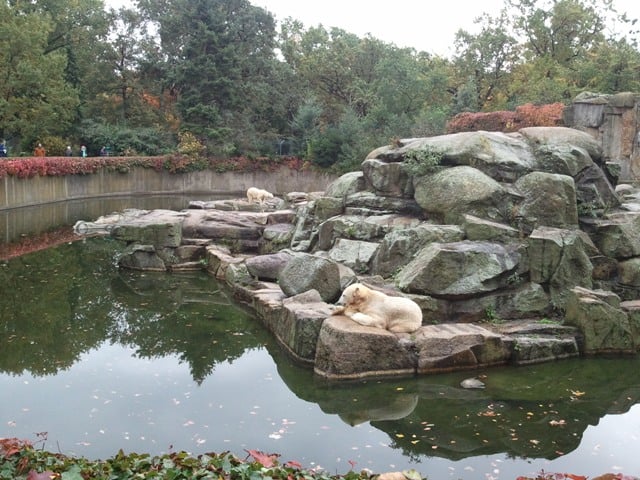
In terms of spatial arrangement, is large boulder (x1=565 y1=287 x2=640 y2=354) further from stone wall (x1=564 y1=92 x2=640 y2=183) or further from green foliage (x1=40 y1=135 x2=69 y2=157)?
green foliage (x1=40 y1=135 x2=69 y2=157)

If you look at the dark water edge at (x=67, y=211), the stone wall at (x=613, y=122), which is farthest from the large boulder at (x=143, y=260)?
the stone wall at (x=613, y=122)

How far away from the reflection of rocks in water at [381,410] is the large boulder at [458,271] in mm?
2345

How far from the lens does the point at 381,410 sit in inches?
274

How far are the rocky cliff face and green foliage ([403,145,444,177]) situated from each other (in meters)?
0.03

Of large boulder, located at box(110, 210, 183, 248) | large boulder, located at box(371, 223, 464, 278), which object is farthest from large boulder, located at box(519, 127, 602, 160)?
large boulder, located at box(110, 210, 183, 248)

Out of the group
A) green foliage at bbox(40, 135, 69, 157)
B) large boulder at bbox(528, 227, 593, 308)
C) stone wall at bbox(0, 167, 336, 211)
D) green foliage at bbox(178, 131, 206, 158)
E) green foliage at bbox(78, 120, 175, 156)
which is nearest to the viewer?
large boulder at bbox(528, 227, 593, 308)

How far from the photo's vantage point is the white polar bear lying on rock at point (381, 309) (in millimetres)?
8219

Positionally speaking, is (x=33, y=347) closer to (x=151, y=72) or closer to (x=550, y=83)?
(x=550, y=83)

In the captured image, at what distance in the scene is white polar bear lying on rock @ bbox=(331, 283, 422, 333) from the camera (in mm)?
8219

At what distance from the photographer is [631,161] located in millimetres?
19688

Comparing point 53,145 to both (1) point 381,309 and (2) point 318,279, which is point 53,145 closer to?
(2) point 318,279

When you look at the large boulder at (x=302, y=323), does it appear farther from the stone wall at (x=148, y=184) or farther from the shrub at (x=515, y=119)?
the stone wall at (x=148, y=184)

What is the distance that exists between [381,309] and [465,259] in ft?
6.07

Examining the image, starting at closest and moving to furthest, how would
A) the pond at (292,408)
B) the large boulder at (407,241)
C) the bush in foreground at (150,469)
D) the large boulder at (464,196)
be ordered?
1. the bush in foreground at (150,469)
2. the pond at (292,408)
3. the large boulder at (407,241)
4. the large boulder at (464,196)
